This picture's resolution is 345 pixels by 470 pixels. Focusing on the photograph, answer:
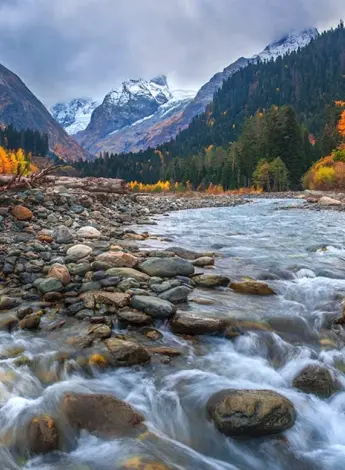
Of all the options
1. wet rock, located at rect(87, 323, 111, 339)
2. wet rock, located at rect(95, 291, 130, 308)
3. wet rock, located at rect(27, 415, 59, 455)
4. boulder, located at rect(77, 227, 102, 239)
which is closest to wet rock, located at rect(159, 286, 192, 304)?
wet rock, located at rect(95, 291, 130, 308)

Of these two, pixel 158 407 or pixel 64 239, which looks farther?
pixel 64 239

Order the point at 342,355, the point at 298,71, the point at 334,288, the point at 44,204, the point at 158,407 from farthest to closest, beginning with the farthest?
1. the point at 298,71
2. the point at 44,204
3. the point at 334,288
4. the point at 342,355
5. the point at 158,407

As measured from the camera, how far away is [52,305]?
6.81m

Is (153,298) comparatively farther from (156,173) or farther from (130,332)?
(156,173)

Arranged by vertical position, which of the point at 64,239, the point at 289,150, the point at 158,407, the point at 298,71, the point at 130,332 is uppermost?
the point at 298,71

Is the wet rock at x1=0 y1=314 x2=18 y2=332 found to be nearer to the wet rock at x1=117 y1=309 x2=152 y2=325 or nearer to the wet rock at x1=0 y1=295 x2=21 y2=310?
the wet rock at x1=0 y1=295 x2=21 y2=310

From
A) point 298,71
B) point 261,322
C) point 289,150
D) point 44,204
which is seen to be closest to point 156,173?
point 289,150

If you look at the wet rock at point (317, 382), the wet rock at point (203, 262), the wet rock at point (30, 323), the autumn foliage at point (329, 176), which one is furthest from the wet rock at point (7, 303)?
the autumn foliage at point (329, 176)

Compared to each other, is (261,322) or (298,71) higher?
(298,71)

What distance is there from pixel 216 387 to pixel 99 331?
6.21 feet

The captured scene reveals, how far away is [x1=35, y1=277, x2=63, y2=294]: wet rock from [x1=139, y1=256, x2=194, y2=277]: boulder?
1.97 metres

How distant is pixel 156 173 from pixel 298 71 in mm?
98644

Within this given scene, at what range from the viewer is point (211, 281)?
8500 mm

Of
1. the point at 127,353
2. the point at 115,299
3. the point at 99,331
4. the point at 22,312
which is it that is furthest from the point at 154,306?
the point at 22,312
